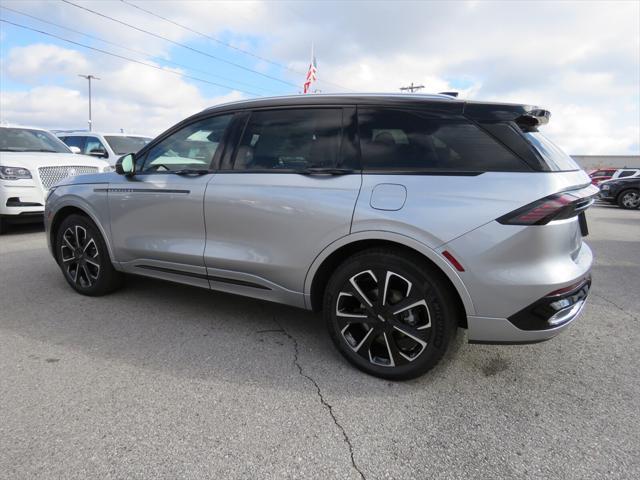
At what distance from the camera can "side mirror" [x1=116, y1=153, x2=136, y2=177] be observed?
148 inches

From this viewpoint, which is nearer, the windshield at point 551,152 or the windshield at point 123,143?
the windshield at point 551,152

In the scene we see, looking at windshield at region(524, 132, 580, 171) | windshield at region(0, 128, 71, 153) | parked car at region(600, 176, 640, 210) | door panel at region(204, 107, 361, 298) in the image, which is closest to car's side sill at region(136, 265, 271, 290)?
door panel at region(204, 107, 361, 298)

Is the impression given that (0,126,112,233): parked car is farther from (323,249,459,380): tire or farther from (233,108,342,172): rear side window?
(323,249,459,380): tire

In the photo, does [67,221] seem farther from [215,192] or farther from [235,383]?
[235,383]

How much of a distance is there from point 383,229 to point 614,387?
5.78 ft

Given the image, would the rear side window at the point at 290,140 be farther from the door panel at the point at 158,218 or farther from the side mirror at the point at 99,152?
the side mirror at the point at 99,152

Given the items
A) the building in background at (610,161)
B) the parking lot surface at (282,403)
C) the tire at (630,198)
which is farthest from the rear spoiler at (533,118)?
the building in background at (610,161)

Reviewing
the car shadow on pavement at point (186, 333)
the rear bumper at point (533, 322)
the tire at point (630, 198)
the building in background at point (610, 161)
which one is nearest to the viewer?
the rear bumper at point (533, 322)

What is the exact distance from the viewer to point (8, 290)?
445 cm

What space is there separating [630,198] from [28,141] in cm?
1896

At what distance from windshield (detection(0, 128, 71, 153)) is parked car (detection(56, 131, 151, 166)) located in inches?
72.4

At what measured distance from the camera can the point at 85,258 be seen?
4.21 m

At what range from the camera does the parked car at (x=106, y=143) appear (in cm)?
1080

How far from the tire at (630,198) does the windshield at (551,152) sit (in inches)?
663
